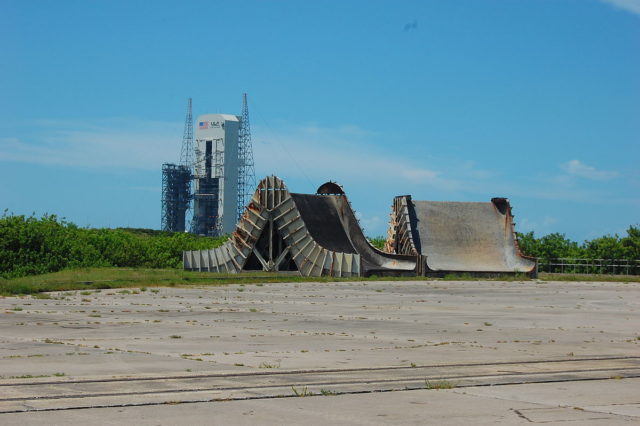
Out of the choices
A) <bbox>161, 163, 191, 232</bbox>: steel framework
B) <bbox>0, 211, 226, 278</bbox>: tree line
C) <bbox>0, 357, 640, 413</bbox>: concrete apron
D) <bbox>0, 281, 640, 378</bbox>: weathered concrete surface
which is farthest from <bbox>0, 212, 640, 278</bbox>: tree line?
<bbox>161, 163, 191, 232</bbox>: steel framework

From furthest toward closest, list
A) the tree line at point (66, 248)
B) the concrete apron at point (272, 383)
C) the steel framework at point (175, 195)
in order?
the steel framework at point (175, 195) → the tree line at point (66, 248) → the concrete apron at point (272, 383)

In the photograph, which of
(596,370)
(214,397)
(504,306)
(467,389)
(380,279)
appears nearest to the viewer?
(214,397)

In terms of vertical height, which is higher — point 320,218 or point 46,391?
point 320,218

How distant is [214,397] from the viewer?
10.6 metres

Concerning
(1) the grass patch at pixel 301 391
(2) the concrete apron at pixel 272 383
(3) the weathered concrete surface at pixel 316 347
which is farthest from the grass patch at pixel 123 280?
(1) the grass patch at pixel 301 391

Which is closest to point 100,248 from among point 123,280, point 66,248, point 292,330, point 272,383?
point 66,248

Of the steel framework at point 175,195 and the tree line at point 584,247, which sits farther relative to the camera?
the steel framework at point 175,195

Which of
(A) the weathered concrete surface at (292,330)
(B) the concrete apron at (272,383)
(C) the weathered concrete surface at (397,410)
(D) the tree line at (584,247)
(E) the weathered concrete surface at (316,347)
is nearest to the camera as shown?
(C) the weathered concrete surface at (397,410)

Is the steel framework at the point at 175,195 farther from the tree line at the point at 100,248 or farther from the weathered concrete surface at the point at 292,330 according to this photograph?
the weathered concrete surface at the point at 292,330

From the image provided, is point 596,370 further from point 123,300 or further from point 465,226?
point 465,226

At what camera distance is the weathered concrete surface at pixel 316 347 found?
10.6 m

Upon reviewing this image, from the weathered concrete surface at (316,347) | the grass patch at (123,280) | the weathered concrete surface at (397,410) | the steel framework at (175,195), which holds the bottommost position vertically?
the weathered concrete surface at (397,410)

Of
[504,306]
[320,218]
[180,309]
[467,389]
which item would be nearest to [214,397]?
[467,389]

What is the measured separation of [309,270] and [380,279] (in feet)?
22.8
